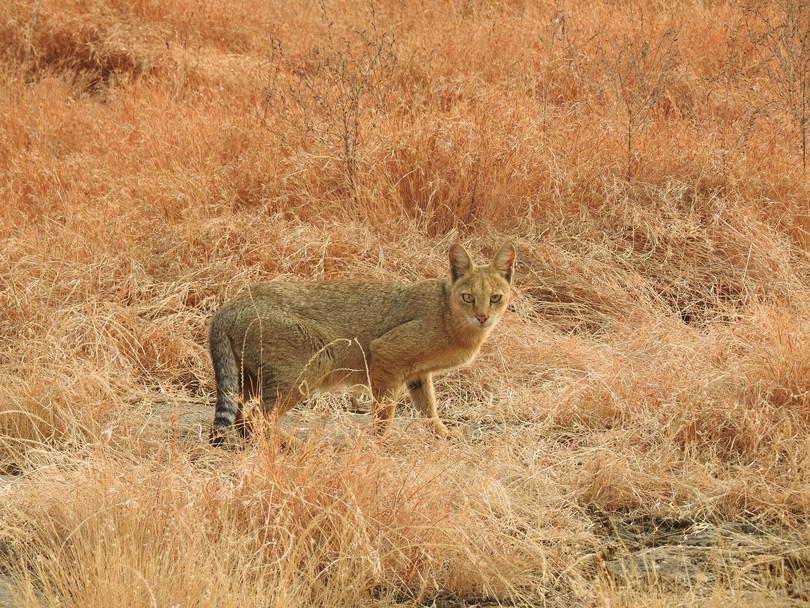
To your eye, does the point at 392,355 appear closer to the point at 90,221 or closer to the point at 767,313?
the point at 767,313

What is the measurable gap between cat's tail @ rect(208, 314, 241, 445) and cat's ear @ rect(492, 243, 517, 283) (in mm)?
1553

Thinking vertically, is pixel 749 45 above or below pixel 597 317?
above

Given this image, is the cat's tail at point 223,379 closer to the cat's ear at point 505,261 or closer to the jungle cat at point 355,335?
the jungle cat at point 355,335

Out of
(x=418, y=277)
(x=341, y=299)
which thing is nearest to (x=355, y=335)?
(x=341, y=299)

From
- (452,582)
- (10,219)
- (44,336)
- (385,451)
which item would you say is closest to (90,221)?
(10,219)

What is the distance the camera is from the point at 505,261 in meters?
6.16

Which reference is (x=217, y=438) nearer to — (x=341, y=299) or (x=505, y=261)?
(x=341, y=299)

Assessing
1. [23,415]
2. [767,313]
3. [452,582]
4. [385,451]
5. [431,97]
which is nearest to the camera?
[452,582]

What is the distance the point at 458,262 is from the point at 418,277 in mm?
1329

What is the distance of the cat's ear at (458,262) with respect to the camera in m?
5.99

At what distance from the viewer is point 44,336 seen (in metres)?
6.49

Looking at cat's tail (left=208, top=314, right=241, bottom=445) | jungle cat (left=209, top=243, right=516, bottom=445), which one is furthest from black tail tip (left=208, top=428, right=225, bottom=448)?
jungle cat (left=209, top=243, right=516, bottom=445)

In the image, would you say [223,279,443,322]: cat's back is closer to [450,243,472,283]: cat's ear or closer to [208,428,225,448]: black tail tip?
[450,243,472,283]: cat's ear

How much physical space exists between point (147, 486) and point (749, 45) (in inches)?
319
